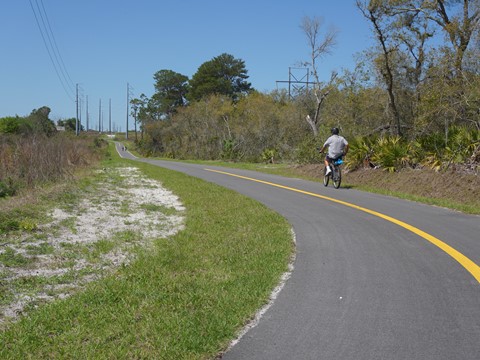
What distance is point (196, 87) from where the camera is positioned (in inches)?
2798

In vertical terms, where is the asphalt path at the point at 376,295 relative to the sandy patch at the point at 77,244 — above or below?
above

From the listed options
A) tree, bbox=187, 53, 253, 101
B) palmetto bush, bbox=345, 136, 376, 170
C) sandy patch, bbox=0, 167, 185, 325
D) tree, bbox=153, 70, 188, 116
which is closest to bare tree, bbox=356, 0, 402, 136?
palmetto bush, bbox=345, 136, 376, 170

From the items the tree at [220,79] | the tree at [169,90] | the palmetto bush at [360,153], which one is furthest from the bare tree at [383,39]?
the tree at [169,90]

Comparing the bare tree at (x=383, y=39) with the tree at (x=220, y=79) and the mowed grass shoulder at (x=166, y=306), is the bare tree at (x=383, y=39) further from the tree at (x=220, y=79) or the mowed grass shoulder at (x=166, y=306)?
the tree at (x=220, y=79)

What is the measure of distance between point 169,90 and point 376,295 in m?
89.6

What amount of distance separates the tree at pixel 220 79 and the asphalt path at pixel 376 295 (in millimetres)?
58912

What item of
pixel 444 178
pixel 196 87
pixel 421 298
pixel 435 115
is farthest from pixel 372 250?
pixel 196 87

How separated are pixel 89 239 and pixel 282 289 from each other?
3.78 meters

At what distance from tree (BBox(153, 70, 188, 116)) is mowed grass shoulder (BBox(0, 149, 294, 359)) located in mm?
84114

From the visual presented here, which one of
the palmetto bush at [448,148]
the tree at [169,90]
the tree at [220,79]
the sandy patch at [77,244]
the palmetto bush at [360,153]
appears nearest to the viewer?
the sandy patch at [77,244]

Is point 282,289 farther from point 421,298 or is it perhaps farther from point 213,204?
point 213,204

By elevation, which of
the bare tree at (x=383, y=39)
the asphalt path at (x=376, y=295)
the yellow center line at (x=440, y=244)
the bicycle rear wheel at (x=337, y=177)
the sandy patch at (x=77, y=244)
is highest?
the bare tree at (x=383, y=39)

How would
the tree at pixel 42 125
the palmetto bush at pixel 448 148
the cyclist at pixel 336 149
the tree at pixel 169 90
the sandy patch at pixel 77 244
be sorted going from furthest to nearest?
the tree at pixel 169 90 → the tree at pixel 42 125 → the cyclist at pixel 336 149 → the palmetto bush at pixel 448 148 → the sandy patch at pixel 77 244

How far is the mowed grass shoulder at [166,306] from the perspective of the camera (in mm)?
3688
